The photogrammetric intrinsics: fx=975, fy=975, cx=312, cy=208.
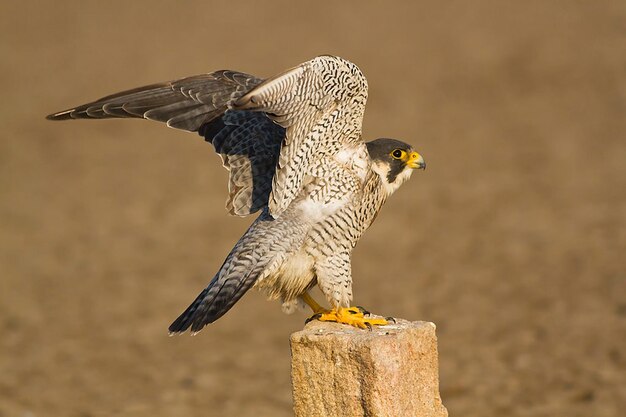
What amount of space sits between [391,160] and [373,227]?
25.0 feet

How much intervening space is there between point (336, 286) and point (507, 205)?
8.36 meters

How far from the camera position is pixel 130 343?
10711 mm

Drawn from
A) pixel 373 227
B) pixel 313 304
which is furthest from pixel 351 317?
pixel 373 227

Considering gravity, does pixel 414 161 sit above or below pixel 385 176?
above

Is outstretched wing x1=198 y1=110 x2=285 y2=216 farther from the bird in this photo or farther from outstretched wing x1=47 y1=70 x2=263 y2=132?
outstretched wing x1=47 y1=70 x2=263 y2=132

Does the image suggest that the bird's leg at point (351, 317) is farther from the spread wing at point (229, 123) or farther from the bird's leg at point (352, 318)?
the spread wing at point (229, 123)

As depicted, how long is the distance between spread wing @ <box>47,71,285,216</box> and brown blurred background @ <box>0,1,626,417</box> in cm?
319

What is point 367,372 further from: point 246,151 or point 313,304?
point 246,151

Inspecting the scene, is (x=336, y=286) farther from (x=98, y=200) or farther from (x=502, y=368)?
(x=98, y=200)

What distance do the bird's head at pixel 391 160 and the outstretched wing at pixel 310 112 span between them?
0.77 ft

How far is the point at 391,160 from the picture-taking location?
6.04 metres

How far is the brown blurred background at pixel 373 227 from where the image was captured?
9.46 meters

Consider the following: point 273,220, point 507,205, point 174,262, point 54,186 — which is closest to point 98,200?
point 54,186

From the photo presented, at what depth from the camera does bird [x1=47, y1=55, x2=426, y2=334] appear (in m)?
5.35
